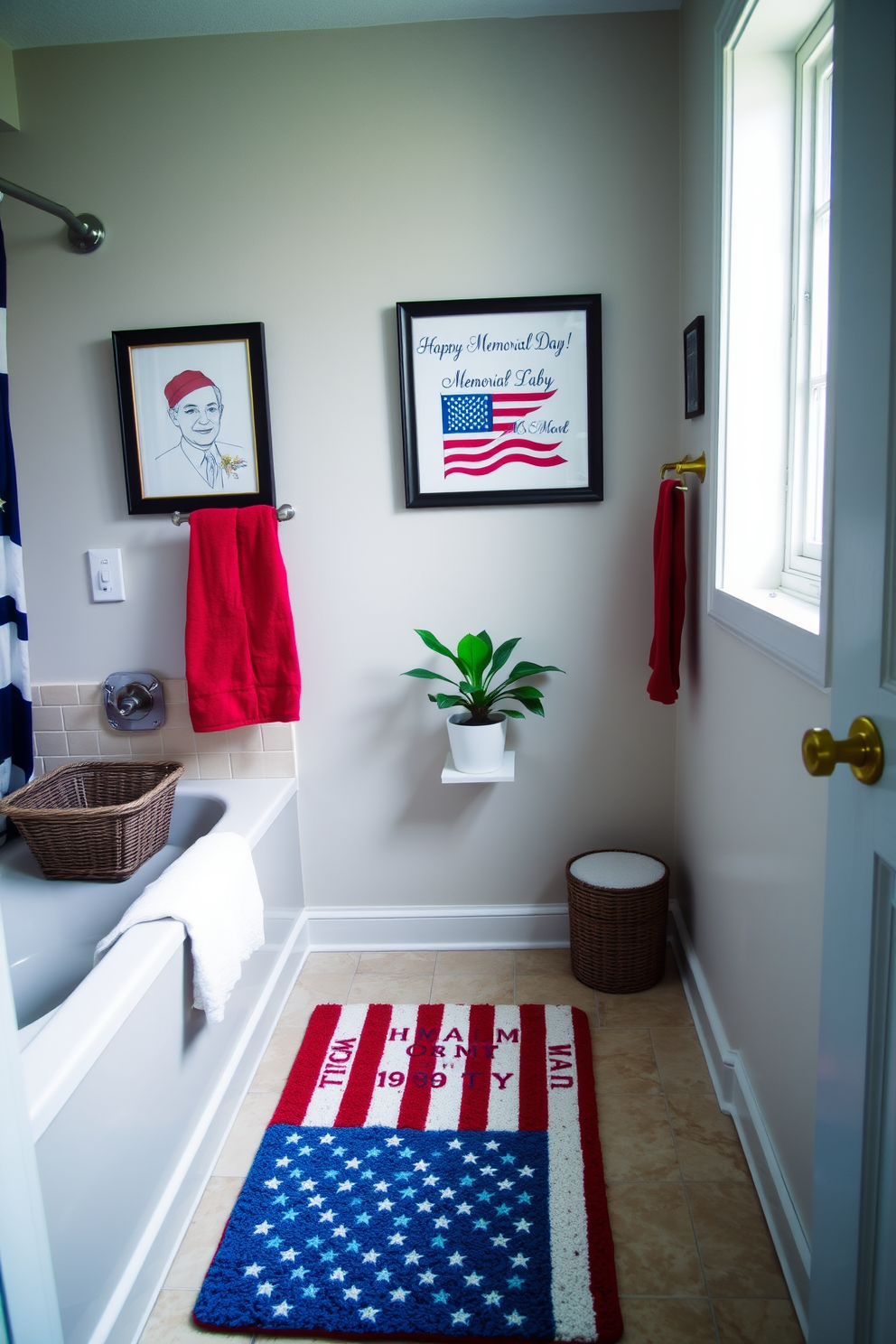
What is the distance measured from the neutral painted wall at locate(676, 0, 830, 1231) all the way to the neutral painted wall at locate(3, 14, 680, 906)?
18 cm

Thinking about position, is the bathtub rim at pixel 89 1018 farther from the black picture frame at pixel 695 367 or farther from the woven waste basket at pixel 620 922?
the black picture frame at pixel 695 367

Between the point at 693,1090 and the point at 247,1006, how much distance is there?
0.98 m

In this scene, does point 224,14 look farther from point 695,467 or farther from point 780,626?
point 780,626

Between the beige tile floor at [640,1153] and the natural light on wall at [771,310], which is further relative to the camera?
the natural light on wall at [771,310]

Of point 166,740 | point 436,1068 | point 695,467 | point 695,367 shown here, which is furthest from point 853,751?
point 166,740

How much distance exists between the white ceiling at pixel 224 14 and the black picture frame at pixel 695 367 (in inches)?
31.3

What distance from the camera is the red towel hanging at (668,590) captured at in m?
2.06

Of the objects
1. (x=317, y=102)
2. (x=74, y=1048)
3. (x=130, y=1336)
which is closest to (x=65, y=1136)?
(x=74, y=1048)

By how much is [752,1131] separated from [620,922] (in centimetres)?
62

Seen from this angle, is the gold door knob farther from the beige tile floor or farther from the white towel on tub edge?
the white towel on tub edge

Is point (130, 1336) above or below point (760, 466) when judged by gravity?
below

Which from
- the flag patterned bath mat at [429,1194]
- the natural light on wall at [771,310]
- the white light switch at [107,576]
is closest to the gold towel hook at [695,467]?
the natural light on wall at [771,310]

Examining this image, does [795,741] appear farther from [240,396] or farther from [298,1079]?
[240,396]

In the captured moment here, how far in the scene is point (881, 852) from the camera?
83cm
